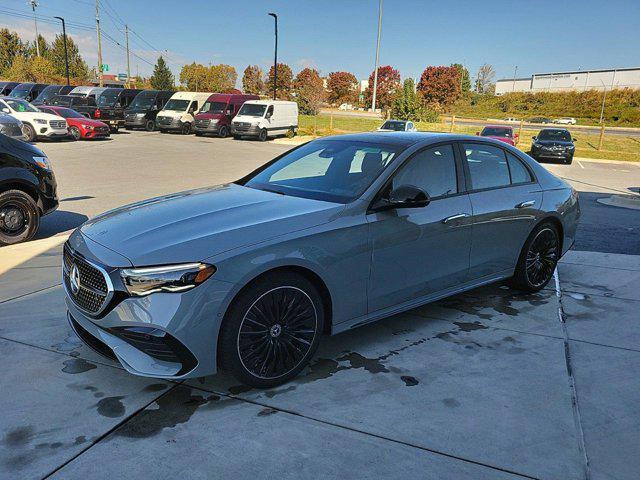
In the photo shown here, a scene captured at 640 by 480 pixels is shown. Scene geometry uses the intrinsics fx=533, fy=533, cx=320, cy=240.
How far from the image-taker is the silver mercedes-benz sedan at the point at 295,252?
297cm

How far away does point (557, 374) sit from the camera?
3682mm

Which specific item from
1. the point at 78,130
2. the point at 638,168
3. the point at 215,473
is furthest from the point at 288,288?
the point at 638,168

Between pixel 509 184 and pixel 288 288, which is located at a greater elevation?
pixel 509 184

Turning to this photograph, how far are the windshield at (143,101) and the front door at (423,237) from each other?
30292 mm

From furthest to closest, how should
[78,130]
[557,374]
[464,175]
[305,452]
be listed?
[78,130] → [464,175] → [557,374] → [305,452]

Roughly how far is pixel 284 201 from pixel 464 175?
1.65 meters

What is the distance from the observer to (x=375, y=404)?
10.5ft

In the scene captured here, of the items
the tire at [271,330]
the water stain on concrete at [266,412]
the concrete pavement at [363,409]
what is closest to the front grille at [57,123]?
the concrete pavement at [363,409]

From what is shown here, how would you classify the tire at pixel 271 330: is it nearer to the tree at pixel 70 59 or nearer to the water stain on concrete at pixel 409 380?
the water stain on concrete at pixel 409 380

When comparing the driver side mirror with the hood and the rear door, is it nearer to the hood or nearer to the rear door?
the hood

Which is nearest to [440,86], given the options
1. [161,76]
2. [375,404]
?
[161,76]

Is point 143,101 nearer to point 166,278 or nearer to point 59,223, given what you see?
point 59,223

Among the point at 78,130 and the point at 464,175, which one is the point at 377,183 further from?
the point at 78,130

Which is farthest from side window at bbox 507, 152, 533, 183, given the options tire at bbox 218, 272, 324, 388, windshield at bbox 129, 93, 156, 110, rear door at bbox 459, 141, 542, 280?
windshield at bbox 129, 93, 156, 110
